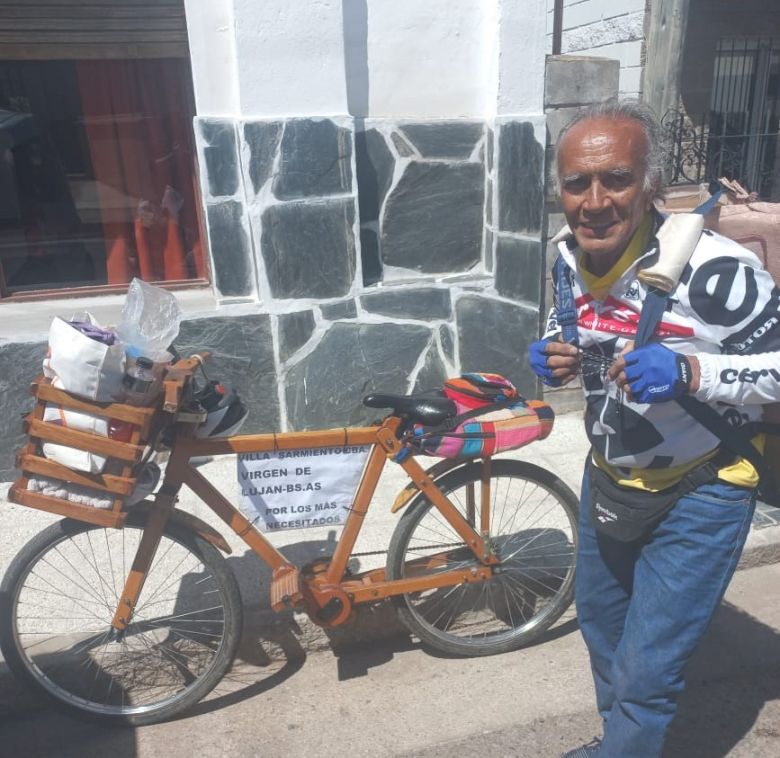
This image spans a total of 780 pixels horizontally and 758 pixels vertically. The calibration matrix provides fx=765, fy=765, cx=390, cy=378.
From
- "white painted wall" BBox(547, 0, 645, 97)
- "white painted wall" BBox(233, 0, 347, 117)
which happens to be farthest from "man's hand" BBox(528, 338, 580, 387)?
"white painted wall" BBox(547, 0, 645, 97)

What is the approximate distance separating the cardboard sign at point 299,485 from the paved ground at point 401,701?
0.53 metres

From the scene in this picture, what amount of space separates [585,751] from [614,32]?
25.7 feet

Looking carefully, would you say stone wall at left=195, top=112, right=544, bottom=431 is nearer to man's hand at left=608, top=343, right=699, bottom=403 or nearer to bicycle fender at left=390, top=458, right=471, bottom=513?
bicycle fender at left=390, top=458, right=471, bottom=513

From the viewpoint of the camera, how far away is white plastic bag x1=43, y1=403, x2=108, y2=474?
7.49 ft

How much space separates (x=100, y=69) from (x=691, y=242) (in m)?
3.75

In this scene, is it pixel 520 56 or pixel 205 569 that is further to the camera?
pixel 520 56

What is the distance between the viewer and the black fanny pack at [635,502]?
201 cm

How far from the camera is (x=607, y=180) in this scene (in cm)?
190

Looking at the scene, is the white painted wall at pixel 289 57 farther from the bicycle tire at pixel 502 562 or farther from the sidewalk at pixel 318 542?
the bicycle tire at pixel 502 562

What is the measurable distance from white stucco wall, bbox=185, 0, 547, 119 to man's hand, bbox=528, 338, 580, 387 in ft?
7.93

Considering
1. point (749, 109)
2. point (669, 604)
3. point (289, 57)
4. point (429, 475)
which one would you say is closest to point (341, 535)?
point (429, 475)

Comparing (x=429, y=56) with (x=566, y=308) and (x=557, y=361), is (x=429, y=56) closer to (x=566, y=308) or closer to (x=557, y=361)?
(x=566, y=308)

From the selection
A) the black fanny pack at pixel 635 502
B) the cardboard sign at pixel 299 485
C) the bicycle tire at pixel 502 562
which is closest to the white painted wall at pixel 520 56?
the bicycle tire at pixel 502 562

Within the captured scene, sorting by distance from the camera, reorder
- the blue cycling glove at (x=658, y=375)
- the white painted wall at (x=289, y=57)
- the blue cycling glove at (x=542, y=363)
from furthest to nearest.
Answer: the white painted wall at (x=289, y=57) → the blue cycling glove at (x=542, y=363) → the blue cycling glove at (x=658, y=375)
